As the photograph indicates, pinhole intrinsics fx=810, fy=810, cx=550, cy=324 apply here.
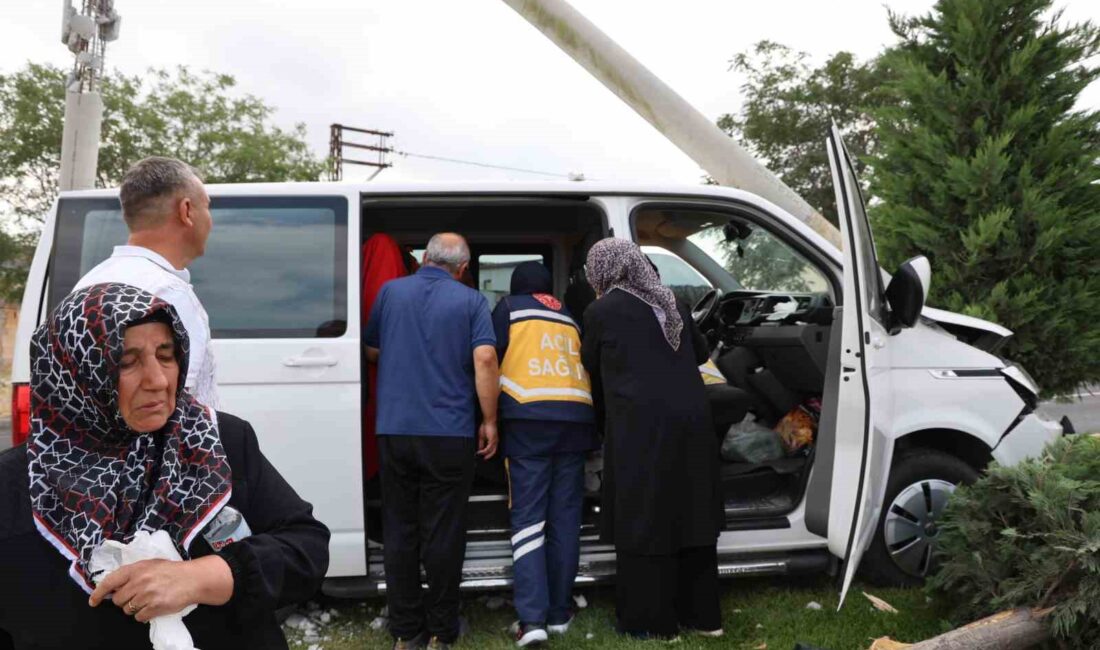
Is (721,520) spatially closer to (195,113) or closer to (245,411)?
(245,411)

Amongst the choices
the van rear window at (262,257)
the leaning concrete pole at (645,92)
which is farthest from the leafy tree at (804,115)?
the van rear window at (262,257)

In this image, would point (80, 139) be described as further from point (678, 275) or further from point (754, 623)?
point (754, 623)

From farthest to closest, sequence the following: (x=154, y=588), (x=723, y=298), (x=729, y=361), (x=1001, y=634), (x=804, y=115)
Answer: (x=804, y=115) → (x=723, y=298) → (x=729, y=361) → (x=1001, y=634) → (x=154, y=588)

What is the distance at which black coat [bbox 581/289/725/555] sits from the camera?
3492mm

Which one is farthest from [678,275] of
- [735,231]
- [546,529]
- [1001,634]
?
[1001,634]

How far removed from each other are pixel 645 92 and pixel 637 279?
14.9 feet

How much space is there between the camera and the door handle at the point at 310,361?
3.45 metres

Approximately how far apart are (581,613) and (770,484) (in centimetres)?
118

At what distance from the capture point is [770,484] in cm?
421

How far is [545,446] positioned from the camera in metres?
3.65

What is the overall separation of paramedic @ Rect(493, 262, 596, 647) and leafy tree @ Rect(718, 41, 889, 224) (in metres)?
14.0

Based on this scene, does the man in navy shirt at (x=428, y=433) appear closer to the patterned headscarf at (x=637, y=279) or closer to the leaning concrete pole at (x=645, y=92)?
the patterned headscarf at (x=637, y=279)

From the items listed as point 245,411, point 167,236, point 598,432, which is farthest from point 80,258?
point 598,432

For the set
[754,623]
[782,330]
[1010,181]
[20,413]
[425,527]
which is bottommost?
[754,623]
